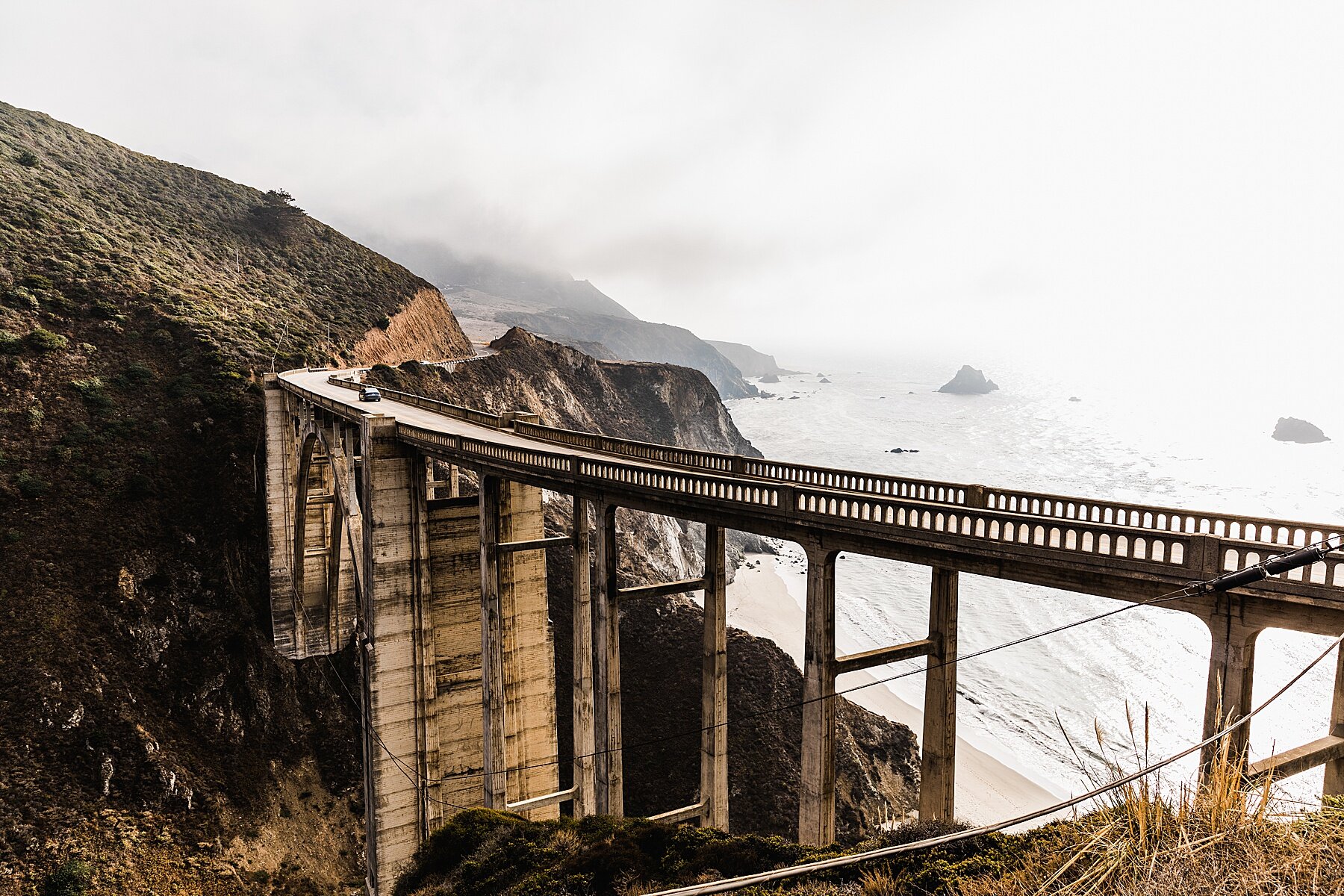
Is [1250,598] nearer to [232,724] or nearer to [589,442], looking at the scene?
[589,442]

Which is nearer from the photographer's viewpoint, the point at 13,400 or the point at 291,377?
the point at 13,400

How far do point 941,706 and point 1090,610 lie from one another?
5125 centimetres

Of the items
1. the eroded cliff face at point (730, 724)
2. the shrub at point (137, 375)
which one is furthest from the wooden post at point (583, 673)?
the shrub at point (137, 375)

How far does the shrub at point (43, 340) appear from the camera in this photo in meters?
38.7

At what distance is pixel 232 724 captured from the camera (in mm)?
31062

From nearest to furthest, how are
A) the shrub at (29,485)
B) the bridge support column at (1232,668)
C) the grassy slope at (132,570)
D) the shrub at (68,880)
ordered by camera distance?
the bridge support column at (1232,668), the shrub at (68,880), the grassy slope at (132,570), the shrub at (29,485)

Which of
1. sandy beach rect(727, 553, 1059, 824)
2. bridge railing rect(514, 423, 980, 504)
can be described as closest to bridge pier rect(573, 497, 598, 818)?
bridge railing rect(514, 423, 980, 504)

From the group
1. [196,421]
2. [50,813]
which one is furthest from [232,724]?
[196,421]

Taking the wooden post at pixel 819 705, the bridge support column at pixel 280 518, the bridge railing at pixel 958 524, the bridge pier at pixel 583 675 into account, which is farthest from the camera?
the bridge support column at pixel 280 518

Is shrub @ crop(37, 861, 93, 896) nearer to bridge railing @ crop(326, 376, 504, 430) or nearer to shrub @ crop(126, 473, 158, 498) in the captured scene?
shrub @ crop(126, 473, 158, 498)

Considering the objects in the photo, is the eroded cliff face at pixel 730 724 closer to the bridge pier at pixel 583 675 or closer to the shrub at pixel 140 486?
the bridge pier at pixel 583 675

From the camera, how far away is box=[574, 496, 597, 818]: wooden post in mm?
16844

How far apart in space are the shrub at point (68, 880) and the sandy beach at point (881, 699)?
3109 centimetres

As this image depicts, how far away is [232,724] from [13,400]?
70.9 feet
